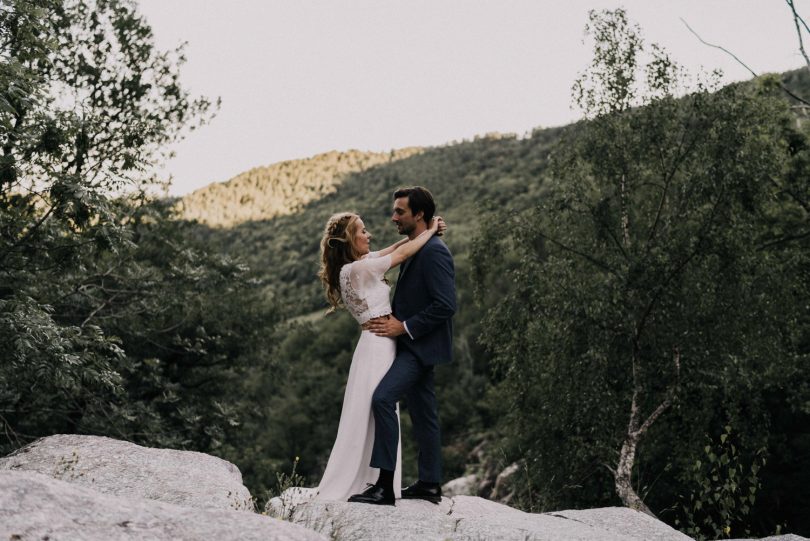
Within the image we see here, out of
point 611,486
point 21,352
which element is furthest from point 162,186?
point 611,486

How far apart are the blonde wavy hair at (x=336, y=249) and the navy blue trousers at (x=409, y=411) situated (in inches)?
32.9

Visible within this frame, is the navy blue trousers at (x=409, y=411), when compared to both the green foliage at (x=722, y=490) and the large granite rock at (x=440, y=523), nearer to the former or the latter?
the large granite rock at (x=440, y=523)

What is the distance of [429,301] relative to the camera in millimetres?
5906

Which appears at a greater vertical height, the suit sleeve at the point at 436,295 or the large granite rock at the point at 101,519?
the suit sleeve at the point at 436,295

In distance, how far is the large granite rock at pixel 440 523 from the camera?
489 cm

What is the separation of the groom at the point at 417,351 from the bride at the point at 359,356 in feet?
0.41

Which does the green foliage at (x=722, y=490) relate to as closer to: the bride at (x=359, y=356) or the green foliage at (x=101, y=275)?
the bride at (x=359, y=356)

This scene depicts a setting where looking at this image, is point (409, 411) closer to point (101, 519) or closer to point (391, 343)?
point (391, 343)

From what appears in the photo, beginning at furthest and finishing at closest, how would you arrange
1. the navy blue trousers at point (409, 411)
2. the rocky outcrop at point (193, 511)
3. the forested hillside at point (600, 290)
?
the forested hillside at point (600, 290), the navy blue trousers at point (409, 411), the rocky outcrop at point (193, 511)

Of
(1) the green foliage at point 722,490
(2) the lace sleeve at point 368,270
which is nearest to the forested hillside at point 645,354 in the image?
(1) the green foliage at point 722,490

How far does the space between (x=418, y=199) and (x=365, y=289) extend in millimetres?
892

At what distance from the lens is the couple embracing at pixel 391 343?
568 cm

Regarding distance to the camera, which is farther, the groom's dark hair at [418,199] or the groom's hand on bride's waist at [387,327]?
the groom's dark hair at [418,199]

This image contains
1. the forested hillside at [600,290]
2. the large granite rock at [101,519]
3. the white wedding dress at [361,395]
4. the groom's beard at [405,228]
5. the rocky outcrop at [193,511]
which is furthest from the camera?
the forested hillside at [600,290]
